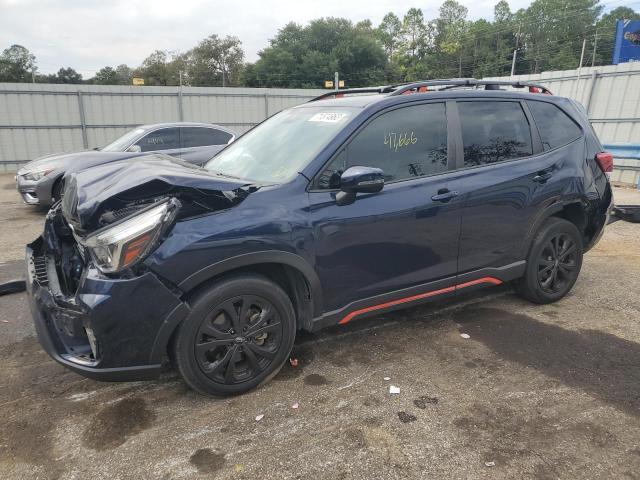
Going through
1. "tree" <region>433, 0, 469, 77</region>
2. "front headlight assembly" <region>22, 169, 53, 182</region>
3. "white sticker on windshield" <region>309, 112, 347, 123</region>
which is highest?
"tree" <region>433, 0, 469, 77</region>

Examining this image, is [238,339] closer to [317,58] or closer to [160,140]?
[160,140]

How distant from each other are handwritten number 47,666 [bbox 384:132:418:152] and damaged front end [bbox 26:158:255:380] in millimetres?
1124

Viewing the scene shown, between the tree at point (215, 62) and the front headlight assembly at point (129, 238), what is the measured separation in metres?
72.6

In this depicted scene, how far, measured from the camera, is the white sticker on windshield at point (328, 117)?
3.21 m

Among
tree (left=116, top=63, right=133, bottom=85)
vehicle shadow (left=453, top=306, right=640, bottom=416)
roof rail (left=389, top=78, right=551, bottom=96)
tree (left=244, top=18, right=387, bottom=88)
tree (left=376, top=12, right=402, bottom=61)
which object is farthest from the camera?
tree (left=376, top=12, right=402, bottom=61)

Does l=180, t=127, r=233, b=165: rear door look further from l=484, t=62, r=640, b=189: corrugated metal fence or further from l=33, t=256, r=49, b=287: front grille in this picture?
l=484, t=62, r=640, b=189: corrugated metal fence

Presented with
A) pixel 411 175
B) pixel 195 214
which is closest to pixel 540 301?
pixel 411 175

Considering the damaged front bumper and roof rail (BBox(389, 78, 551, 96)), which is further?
roof rail (BBox(389, 78, 551, 96))

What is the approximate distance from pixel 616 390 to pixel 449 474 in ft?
4.73

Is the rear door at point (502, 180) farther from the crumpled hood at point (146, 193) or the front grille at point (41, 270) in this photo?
the front grille at point (41, 270)

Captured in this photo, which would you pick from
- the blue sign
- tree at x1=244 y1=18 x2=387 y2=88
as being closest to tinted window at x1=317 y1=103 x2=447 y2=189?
the blue sign

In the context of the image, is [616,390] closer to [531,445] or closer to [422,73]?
[531,445]

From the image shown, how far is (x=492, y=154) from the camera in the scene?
367cm

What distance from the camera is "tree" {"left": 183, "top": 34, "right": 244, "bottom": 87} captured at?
70.8 m
